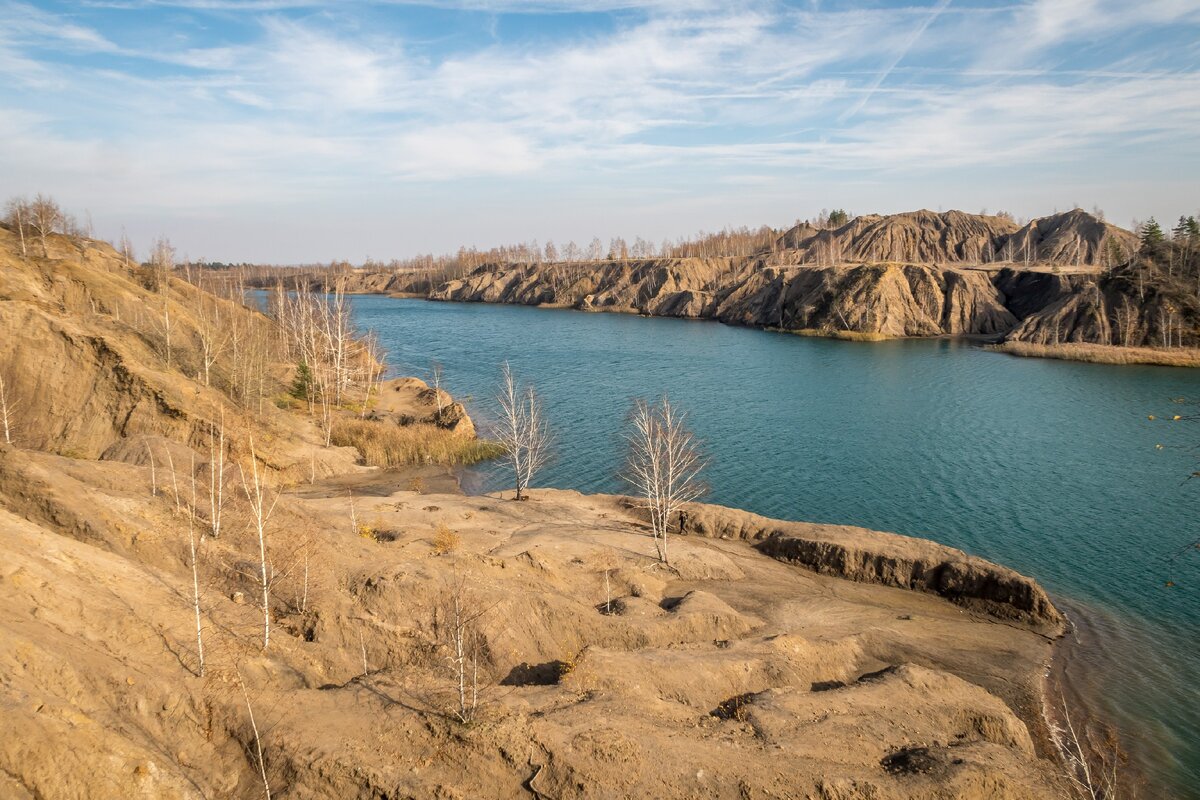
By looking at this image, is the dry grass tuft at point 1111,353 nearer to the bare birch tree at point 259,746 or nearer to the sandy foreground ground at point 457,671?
the sandy foreground ground at point 457,671

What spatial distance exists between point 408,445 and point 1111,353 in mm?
83774

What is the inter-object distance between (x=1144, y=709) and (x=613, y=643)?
1619 cm

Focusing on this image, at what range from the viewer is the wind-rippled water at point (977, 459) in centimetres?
2459

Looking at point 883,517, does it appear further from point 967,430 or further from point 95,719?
point 95,719

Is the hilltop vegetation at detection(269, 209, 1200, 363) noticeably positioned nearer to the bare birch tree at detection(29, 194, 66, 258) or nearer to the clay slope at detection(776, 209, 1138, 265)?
the clay slope at detection(776, 209, 1138, 265)

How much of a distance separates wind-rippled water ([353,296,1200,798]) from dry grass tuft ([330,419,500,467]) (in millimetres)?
3250

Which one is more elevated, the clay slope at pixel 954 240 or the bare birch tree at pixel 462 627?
the clay slope at pixel 954 240

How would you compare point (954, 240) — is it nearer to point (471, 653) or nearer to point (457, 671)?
point (471, 653)

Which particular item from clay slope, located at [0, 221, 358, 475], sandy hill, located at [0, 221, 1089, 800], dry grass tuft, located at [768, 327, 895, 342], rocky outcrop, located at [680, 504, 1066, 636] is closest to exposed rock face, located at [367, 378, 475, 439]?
clay slope, located at [0, 221, 358, 475]

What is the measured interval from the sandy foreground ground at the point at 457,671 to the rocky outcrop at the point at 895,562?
0.20m

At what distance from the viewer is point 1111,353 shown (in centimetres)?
8412

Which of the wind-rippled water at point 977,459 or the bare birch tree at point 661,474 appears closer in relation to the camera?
the wind-rippled water at point 977,459

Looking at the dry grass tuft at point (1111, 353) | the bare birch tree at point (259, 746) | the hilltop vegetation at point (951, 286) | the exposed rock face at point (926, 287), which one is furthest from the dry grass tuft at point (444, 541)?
the exposed rock face at point (926, 287)

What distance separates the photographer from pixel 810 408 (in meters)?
61.8
